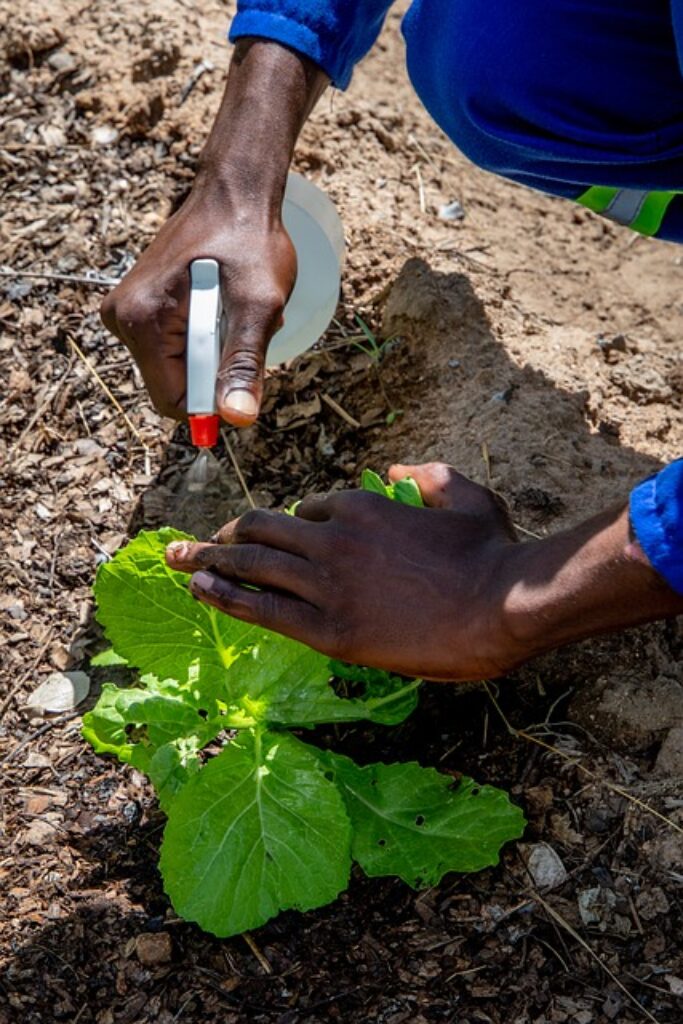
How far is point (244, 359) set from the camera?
187 cm

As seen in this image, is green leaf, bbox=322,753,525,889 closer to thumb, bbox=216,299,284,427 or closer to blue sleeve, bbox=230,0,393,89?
thumb, bbox=216,299,284,427

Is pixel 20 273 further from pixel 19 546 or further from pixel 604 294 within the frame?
pixel 604 294

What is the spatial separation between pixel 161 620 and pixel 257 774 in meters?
0.29

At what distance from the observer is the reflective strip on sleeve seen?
7.62ft

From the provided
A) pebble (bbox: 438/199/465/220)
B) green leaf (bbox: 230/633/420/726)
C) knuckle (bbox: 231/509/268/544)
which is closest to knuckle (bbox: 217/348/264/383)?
knuckle (bbox: 231/509/268/544)

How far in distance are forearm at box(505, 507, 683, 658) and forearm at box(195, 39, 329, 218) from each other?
2.65ft

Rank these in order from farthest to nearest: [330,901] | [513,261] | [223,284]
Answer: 1. [513,261]
2. [223,284]
3. [330,901]

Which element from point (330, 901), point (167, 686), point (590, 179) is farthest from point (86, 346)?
point (330, 901)

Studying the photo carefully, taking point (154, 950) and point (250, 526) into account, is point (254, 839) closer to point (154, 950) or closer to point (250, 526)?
point (154, 950)

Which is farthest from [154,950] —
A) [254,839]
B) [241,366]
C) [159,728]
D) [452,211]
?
[452,211]

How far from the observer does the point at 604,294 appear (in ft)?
9.61

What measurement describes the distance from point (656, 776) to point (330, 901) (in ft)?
1.86

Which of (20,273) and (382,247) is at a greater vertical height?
(382,247)

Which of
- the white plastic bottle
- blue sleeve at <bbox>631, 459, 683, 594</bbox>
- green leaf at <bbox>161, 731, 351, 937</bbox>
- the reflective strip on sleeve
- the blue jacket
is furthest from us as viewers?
the white plastic bottle
